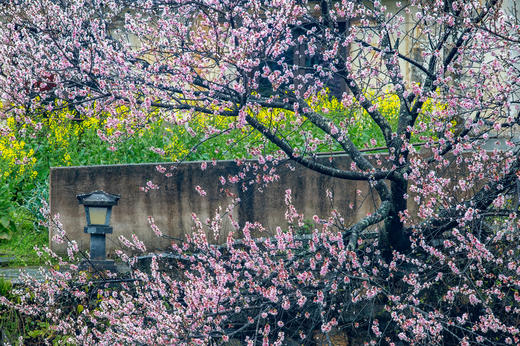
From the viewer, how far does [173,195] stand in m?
8.91

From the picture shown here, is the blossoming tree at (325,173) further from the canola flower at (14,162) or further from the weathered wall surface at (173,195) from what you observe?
the canola flower at (14,162)

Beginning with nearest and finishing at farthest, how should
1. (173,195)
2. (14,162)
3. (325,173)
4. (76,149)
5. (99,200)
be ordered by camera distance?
(325,173), (99,200), (173,195), (14,162), (76,149)

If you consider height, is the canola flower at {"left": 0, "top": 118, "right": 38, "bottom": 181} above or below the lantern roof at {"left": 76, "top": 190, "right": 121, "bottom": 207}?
above

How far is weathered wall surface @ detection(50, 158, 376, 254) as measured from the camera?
890 centimetres

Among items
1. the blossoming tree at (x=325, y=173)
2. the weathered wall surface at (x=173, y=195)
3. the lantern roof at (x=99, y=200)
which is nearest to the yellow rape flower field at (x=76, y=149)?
the weathered wall surface at (x=173, y=195)

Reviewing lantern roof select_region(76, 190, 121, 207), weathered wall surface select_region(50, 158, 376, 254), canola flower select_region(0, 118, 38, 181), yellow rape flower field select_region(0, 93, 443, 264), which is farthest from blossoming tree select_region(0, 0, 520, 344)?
canola flower select_region(0, 118, 38, 181)

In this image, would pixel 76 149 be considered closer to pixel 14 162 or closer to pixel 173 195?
pixel 14 162

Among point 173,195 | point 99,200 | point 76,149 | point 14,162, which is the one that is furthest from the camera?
point 76,149

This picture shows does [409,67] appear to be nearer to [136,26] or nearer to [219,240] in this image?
[219,240]

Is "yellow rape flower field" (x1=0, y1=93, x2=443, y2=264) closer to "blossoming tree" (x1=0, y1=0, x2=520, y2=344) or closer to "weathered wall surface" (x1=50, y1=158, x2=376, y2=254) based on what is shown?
"weathered wall surface" (x1=50, y1=158, x2=376, y2=254)

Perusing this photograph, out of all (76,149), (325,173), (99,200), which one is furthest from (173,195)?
(325,173)

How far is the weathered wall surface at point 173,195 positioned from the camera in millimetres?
8898

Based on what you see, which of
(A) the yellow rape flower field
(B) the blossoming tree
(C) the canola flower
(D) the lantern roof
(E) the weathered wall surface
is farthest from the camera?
(C) the canola flower

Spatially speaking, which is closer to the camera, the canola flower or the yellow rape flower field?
the yellow rape flower field
